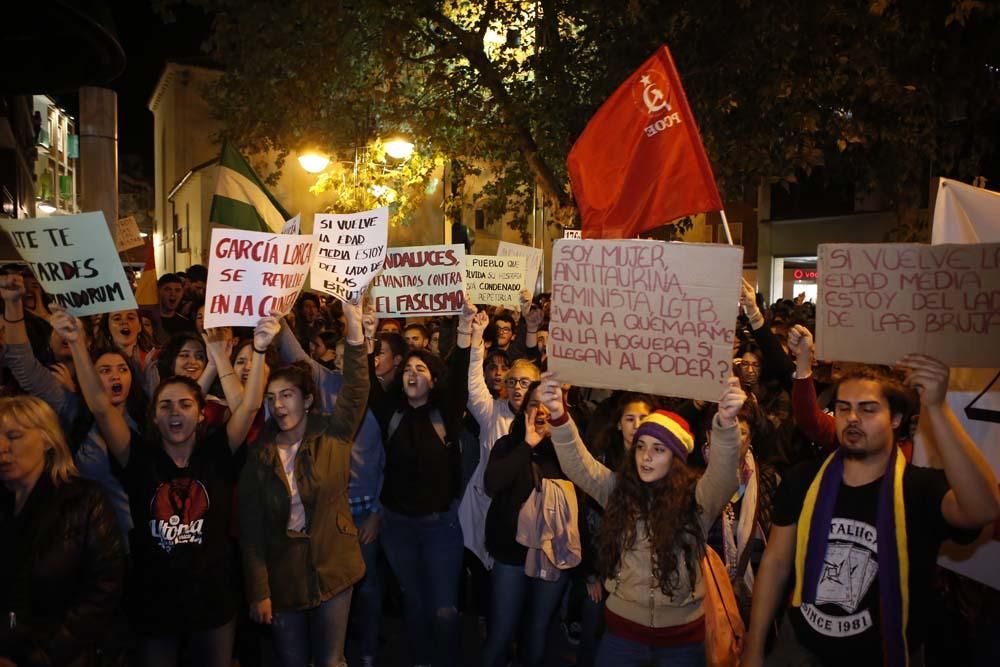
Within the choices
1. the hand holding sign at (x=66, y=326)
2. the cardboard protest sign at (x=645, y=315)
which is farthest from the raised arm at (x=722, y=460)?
the hand holding sign at (x=66, y=326)

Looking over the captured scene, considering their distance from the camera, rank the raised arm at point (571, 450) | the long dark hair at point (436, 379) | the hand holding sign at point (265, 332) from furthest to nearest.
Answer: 1. the long dark hair at point (436, 379)
2. the hand holding sign at point (265, 332)
3. the raised arm at point (571, 450)

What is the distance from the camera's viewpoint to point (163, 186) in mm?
45000

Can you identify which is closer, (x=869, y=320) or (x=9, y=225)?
(x=869, y=320)

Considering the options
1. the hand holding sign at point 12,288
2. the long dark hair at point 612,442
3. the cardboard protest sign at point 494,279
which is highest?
the cardboard protest sign at point 494,279

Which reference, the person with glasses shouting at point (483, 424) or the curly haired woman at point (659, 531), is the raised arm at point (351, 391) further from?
the curly haired woman at point (659, 531)

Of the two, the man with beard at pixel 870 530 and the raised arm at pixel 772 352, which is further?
the raised arm at pixel 772 352

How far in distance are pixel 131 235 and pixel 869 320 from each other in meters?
10.8

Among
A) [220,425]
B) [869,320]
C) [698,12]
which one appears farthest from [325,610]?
[698,12]

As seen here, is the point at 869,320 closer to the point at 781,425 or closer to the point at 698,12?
the point at 781,425

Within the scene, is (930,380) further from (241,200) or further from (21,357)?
(241,200)

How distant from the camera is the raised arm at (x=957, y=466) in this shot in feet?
9.57

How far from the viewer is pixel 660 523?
375cm

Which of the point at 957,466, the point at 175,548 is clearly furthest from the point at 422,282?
the point at 957,466

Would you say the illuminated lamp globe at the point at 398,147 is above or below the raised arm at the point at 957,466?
above
